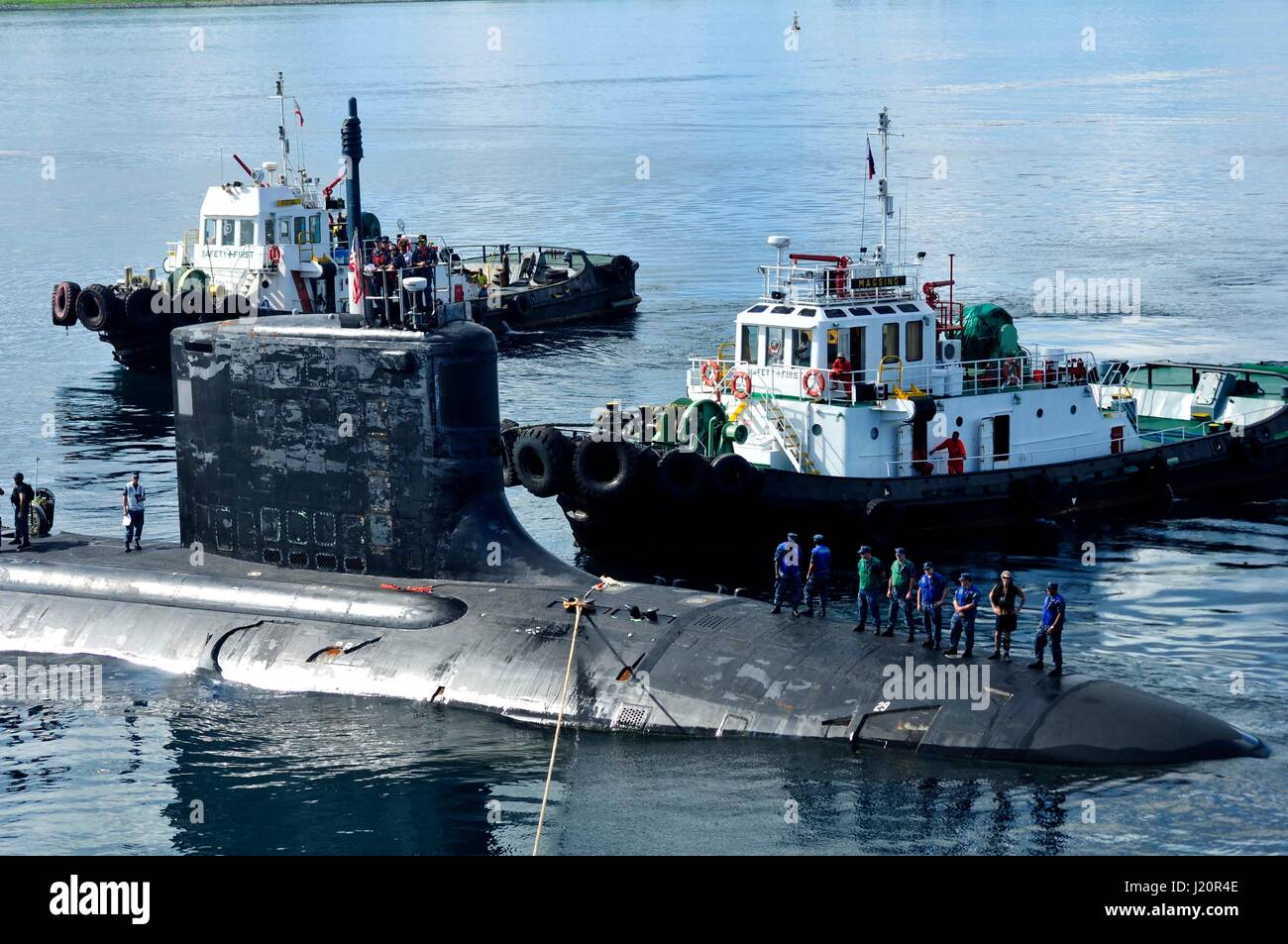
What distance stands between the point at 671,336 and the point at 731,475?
27.3 meters

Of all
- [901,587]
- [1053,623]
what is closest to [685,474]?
[901,587]

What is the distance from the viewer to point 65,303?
59.8 metres

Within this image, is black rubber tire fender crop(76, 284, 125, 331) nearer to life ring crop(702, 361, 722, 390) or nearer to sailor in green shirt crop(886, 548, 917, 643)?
life ring crop(702, 361, 722, 390)

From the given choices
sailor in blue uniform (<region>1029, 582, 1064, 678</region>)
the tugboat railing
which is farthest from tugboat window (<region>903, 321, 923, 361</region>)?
sailor in blue uniform (<region>1029, 582, 1064, 678</region>)

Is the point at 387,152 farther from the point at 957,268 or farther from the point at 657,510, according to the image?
the point at 657,510

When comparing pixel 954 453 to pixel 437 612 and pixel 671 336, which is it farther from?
pixel 671 336

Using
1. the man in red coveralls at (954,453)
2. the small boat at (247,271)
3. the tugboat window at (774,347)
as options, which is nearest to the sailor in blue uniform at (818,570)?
the man in red coveralls at (954,453)

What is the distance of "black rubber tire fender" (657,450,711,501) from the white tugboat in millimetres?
37

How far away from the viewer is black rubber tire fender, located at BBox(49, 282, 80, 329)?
59.5 metres
